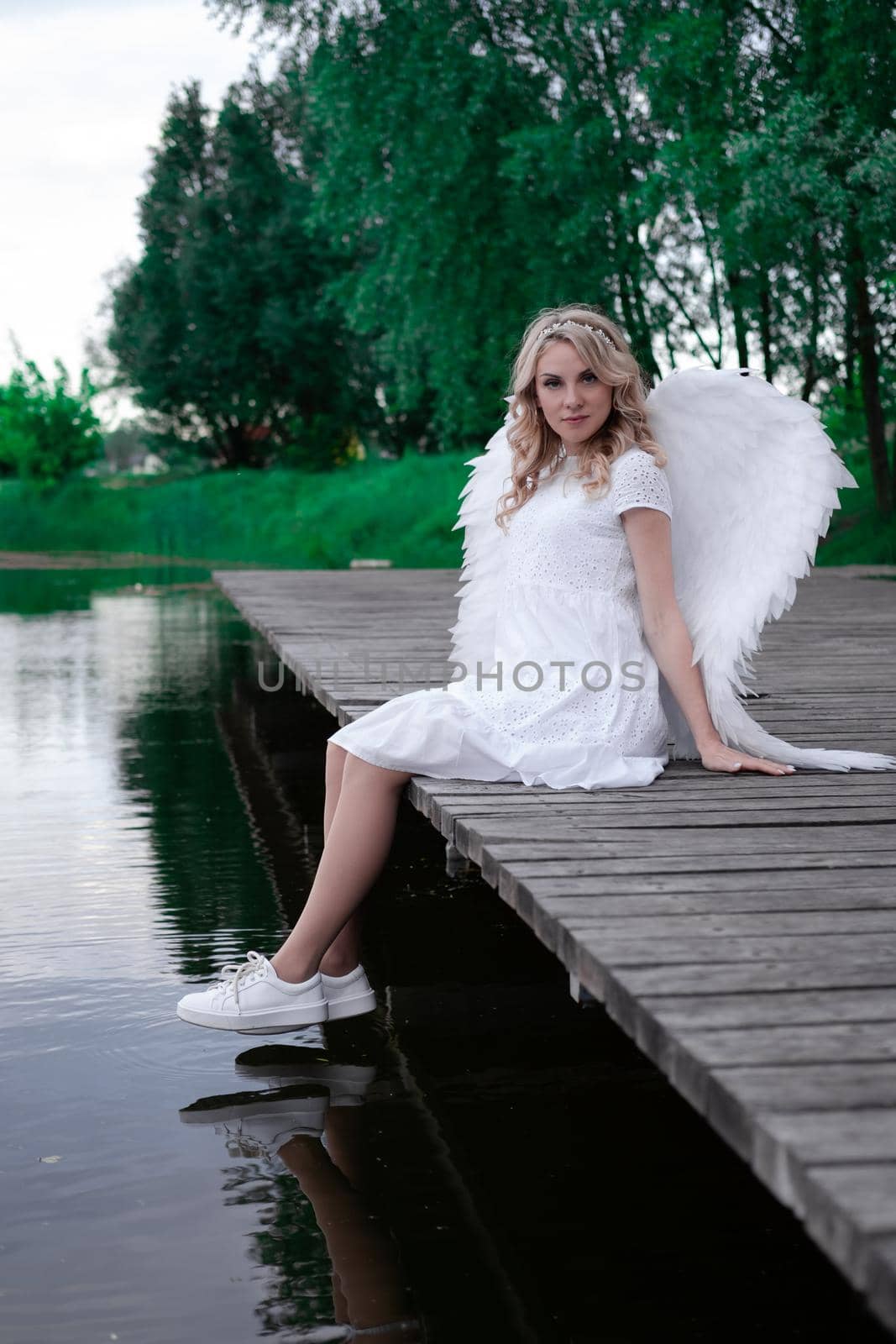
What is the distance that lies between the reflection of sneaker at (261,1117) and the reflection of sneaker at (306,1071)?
0.16 feet

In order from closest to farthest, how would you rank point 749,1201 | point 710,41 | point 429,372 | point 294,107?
point 749,1201 → point 710,41 → point 429,372 → point 294,107

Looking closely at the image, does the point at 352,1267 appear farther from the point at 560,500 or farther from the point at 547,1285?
the point at 560,500

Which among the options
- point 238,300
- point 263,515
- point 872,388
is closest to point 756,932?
point 872,388

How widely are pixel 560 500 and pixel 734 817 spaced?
0.86 metres

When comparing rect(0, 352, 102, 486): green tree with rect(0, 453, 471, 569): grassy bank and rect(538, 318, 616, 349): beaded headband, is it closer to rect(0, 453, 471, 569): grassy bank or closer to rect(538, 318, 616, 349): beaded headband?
rect(0, 453, 471, 569): grassy bank

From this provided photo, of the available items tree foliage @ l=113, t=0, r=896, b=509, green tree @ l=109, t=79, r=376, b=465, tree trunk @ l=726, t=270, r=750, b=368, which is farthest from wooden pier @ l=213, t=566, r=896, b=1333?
green tree @ l=109, t=79, r=376, b=465

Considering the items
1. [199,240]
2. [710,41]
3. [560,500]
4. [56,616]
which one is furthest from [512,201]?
[199,240]

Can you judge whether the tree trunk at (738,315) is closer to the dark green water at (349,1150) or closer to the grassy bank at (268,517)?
the grassy bank at (268,517)

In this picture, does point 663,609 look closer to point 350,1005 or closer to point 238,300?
point 350,1005

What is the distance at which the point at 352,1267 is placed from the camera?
2.56 m

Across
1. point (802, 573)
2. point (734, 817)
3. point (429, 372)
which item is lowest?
point (734, 817)

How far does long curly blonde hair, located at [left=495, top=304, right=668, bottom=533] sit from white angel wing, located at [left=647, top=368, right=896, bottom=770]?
134 mm

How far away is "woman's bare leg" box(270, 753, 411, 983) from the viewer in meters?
3.11

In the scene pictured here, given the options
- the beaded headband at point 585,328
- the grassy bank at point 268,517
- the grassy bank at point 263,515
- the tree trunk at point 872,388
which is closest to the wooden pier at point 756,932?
the beaded headband at point 585,328
